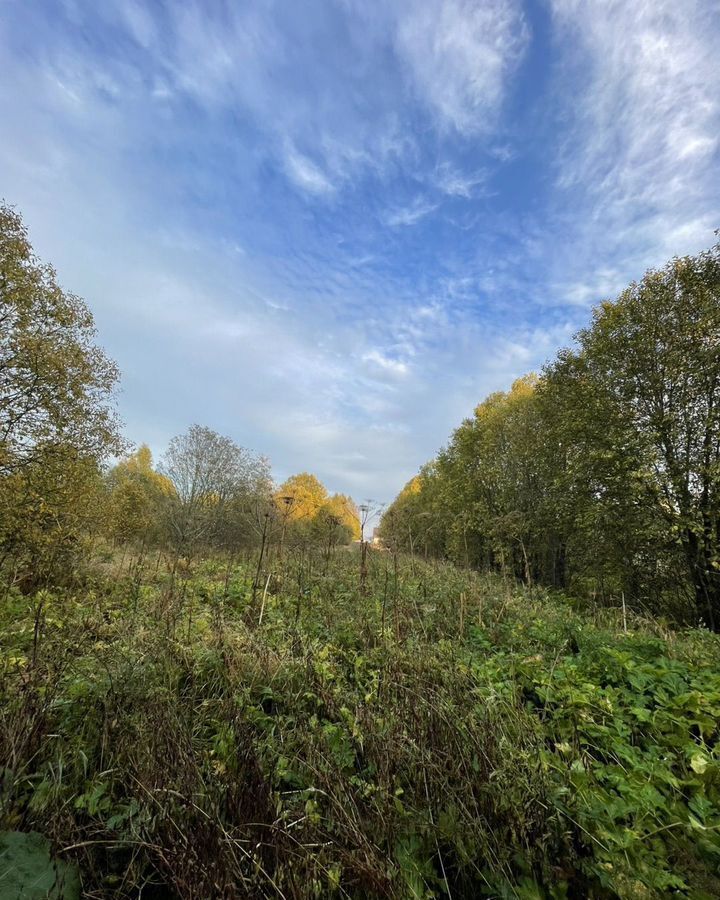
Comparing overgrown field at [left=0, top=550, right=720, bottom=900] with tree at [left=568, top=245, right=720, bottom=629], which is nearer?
overgrown field at [left=0, top=550, right=720, bottom=900]

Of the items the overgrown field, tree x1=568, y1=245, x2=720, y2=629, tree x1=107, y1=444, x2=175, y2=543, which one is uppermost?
tree x1=568, y1=245, x2=720, y2=629

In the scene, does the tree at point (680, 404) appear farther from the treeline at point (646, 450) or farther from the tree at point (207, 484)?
the tree at point (207, 484)

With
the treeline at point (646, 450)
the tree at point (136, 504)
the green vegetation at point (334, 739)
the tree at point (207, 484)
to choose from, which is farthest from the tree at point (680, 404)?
the tree at point (207, 484)

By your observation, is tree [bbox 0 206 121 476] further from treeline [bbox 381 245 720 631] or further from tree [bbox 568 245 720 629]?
tree [bbox 568 245 720 629]

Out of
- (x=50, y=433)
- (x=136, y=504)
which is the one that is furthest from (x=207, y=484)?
(x=50, y=433)

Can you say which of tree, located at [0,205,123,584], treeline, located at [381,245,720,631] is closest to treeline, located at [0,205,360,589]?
tree, located at [0,205,123,584]

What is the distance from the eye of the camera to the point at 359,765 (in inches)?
102

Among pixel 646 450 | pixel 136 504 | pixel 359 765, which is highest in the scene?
pixel 646 450

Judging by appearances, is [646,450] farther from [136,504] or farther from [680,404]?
[136,504]

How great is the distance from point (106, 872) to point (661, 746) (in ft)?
11.1

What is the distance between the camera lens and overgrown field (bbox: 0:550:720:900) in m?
1.73

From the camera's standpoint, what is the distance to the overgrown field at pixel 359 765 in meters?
1.73

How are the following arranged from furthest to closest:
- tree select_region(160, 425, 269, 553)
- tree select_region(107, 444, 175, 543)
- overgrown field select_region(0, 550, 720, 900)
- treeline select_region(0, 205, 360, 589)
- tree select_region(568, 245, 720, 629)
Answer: tree select_region(160, 425, 269, 553), tree select_region(107, 444, 175, 543), tree select_region(568, 245, 720, 629), treeline select_region(0, 205, 360, 589), overgrown field select_region(0, 550, 720, 900)

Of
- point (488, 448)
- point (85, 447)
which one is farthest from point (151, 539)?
point (488, 448)
